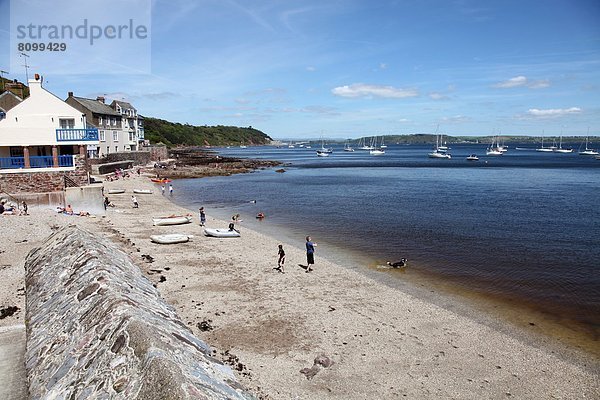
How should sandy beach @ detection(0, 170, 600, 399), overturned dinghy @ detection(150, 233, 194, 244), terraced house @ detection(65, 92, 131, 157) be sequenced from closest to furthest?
→ sandy beach @ detection(0, 170, 600, 399)
overturned dinghy @ detection(150, 233, 194, 244)
terraced house @ detection(65, 92, 131, 157)

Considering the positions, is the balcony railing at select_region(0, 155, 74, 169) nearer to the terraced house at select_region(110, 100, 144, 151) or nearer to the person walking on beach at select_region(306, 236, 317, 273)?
the person walking on beach at select_region(306, 236, 317, 273)

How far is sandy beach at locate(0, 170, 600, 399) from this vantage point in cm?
1130

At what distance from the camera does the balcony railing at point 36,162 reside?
36031 millimetres

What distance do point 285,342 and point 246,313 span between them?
2.72m

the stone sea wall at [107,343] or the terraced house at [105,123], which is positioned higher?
the terraced house at [105,123]

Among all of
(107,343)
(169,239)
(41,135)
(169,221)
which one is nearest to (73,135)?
(41,135)

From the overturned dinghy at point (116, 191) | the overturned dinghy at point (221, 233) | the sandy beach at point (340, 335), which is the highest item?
the overturned dinghy at point (116, 191)

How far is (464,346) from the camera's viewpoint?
13586mm

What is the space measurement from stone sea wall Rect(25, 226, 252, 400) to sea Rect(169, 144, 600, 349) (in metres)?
14.8

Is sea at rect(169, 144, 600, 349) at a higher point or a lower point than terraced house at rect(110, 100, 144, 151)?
lower

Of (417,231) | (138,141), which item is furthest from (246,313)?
(138,141)

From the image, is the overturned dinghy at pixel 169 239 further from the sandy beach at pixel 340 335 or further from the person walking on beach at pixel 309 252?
the person walking on beach at pixel 309 252

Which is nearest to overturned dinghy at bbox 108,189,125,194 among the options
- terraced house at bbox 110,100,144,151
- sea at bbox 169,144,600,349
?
sea at bbox 169,144,600,349

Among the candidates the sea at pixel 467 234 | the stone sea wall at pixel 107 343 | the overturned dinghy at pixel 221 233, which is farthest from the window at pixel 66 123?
the stone sea wall at pixel 107 343
